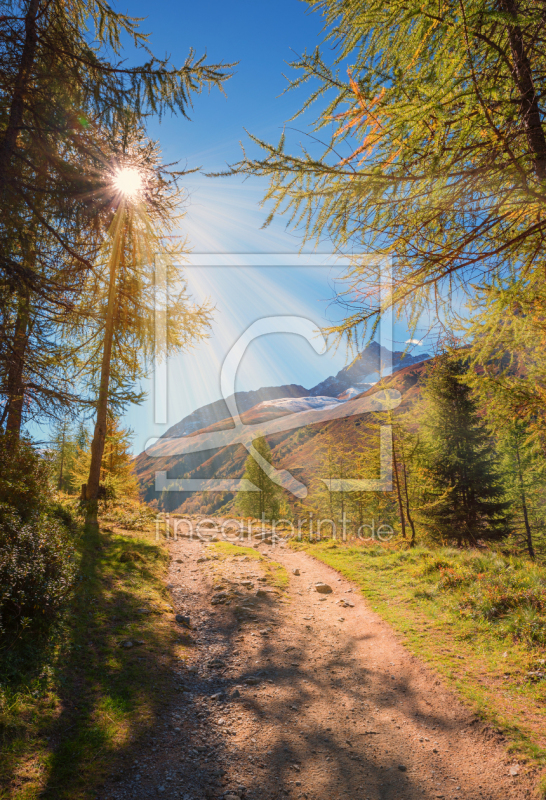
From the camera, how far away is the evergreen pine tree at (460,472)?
19.3 meters

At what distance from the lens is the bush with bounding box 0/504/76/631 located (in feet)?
15.6

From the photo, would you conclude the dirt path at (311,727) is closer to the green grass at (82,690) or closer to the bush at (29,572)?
the green grass at (82,690)

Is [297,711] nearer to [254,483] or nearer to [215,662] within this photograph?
[215,662]

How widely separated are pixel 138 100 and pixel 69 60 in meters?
1.41

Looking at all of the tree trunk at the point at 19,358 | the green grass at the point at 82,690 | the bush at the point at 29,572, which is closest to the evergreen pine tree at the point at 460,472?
the green grass at the point at 82,690

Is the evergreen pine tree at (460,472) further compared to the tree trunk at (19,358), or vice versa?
the evergreen pine tree at (460,472)

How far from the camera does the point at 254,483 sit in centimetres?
2898

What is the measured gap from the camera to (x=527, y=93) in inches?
160

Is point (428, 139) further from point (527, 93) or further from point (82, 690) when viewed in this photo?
point (82, 690)

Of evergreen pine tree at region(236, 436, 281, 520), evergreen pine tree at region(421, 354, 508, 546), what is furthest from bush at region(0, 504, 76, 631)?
evergreen pine tree at region(236, 436, 281, 520)

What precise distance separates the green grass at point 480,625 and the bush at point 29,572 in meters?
5.83

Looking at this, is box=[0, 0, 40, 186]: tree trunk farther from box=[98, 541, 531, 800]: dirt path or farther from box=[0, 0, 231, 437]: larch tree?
box=[98, 541, 531, 800]: dirt path

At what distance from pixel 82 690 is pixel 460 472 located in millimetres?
20097

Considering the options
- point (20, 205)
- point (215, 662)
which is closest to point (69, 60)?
point (20, 205)
